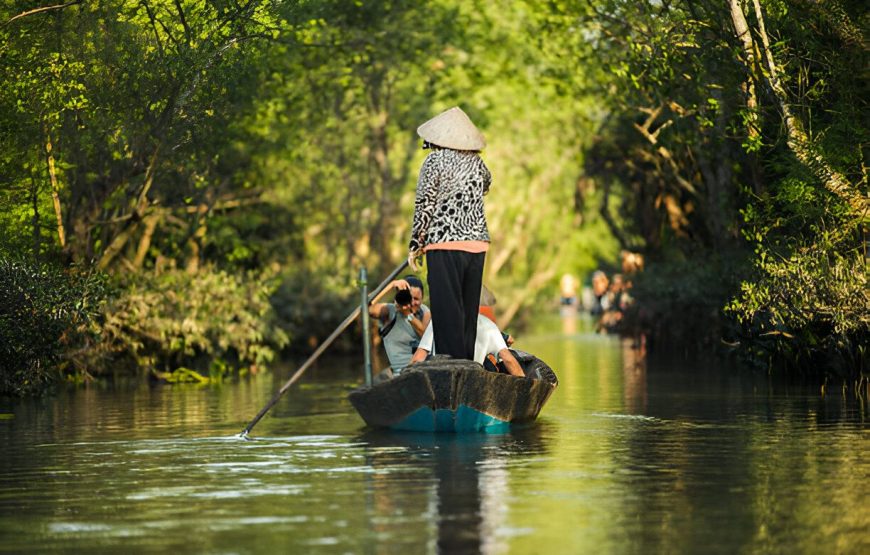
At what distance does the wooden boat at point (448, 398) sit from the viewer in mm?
16141

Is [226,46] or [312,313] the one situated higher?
[226,46]

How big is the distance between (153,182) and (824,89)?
38.5 ft

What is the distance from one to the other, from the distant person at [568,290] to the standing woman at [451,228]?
246ft

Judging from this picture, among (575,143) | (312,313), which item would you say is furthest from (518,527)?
(575,143)

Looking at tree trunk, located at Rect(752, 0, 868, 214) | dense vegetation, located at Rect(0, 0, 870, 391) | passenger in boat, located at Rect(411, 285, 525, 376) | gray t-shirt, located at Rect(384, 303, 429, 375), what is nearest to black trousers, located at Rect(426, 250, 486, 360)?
passenger in boat, located at Rect(411, 285, 525, 376)

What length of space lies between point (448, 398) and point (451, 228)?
1615mm

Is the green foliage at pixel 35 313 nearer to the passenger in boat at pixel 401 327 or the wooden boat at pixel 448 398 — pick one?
the passenger in boat at pixel 401 327

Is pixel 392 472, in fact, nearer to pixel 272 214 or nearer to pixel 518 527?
pixel 518 527

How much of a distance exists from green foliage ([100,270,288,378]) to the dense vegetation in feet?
0.21

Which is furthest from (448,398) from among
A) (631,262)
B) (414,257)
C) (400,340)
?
(631,262)

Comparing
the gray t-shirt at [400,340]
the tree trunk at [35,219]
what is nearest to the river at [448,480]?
the gray t-shirt at [400,340]

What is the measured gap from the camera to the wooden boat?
1614 cm

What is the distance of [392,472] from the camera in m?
13.3

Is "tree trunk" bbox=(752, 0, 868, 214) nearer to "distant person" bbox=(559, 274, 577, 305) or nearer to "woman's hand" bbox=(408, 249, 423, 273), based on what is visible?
"woman's hand" bbox=(408, 249, 423, 273)
